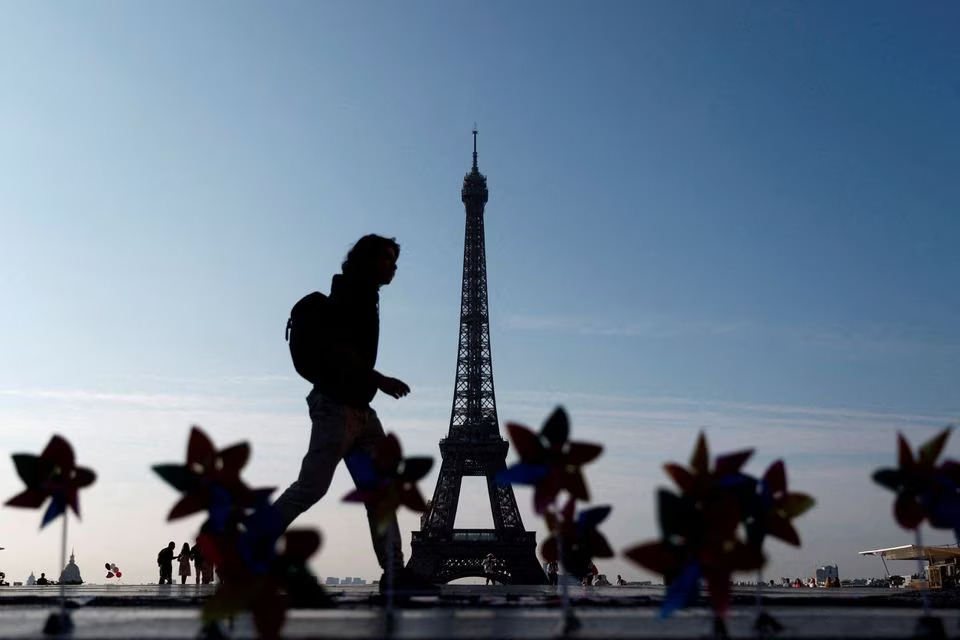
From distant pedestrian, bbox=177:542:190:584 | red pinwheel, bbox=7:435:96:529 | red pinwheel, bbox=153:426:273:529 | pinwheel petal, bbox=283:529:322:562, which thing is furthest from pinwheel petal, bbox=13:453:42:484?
distant pedestrian, bbox=177:542:190:584

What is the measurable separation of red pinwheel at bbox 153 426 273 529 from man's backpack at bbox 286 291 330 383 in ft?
9.97

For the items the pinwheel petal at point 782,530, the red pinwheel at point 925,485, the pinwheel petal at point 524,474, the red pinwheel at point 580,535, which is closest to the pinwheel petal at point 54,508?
the pinwheel petal at point 524,474

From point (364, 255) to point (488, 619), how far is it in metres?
3.60

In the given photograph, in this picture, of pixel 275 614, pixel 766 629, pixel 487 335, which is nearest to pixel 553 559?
pixel 766 629

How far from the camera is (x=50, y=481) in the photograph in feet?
14.7

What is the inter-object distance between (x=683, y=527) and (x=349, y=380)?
3.92m

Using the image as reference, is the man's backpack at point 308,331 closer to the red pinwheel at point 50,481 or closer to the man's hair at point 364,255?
the man's hair at point 364,255

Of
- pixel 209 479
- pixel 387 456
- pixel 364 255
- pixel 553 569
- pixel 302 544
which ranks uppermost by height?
pixel 364 255

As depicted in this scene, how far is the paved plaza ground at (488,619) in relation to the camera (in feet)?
12.8

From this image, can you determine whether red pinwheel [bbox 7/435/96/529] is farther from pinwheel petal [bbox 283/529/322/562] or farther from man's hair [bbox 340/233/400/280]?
man's hair [bbox 340/233/400/280]

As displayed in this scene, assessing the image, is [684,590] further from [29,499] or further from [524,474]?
[29,499]

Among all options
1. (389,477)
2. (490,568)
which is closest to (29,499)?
(389,477)

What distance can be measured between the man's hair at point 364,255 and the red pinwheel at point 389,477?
10.8 feet

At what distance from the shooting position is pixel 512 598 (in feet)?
22.6
